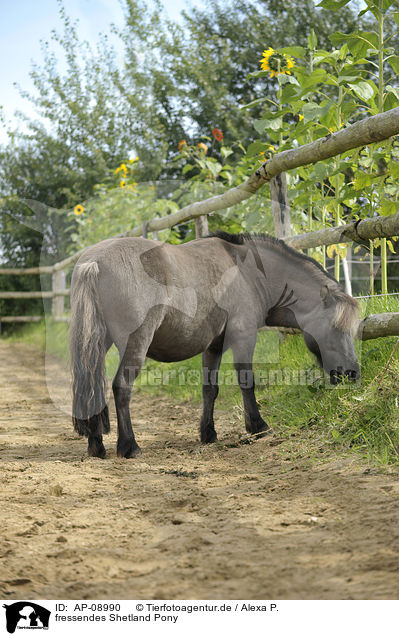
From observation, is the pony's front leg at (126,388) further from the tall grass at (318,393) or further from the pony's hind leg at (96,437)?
the tall grass at (318,393)

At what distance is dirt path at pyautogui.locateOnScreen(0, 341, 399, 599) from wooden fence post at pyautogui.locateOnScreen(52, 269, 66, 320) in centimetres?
735

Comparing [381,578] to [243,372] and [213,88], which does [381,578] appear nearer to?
[243,372]

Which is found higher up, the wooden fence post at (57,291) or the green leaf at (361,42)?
the green leaf at (361,42)

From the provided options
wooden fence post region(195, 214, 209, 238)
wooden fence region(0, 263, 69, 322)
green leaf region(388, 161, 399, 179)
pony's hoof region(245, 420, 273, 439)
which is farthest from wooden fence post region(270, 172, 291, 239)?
wooden fence region(0, 263, 69, 322)

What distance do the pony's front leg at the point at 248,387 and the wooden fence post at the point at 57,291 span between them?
7.19 m

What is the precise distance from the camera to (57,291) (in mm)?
10508

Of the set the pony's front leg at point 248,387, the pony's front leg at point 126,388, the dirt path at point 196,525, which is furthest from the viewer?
A: the pony's front leg at point 248,387

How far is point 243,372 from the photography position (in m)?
3.56

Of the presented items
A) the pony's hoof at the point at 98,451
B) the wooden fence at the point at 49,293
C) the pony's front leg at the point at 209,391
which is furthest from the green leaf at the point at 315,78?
the wooden fence at the point at 49,293

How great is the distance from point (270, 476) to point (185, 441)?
1.06 metres

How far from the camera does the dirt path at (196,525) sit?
1544 mm

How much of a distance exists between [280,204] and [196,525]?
9.93ft
